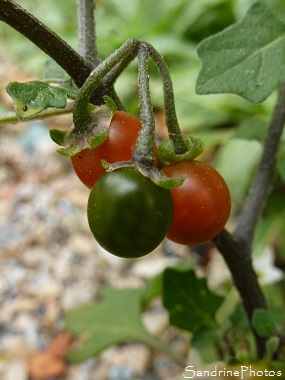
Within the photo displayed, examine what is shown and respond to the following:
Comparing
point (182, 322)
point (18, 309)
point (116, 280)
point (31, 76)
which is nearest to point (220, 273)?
point (116, 280)

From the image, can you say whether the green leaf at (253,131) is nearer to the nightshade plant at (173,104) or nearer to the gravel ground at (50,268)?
the nightshade plant at (173,104)

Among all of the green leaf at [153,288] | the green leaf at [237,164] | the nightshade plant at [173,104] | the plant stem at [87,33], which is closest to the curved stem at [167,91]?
the nightshade plant at [173,104]

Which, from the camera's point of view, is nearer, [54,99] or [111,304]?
[54,99]

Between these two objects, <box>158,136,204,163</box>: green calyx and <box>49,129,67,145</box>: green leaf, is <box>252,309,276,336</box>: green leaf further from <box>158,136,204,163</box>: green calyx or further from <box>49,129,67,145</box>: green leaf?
<box>49,129,67,145</box>: green leaf

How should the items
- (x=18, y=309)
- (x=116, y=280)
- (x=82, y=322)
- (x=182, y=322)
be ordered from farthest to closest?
(x=116, y=280) → (x=18, y=309) → (x=82, y=322) → (x=182, y=322)

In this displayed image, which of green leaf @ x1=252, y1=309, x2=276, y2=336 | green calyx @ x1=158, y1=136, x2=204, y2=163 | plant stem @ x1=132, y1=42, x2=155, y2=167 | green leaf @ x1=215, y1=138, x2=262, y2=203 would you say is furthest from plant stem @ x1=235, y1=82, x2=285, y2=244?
green leaf @ x1=215, y1=138, x2=262, y2=203

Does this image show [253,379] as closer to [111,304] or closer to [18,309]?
[111,304]

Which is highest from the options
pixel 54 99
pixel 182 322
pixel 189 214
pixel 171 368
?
pixel 54 99

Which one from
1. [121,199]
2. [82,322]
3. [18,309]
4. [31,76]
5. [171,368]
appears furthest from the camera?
[31,76]
